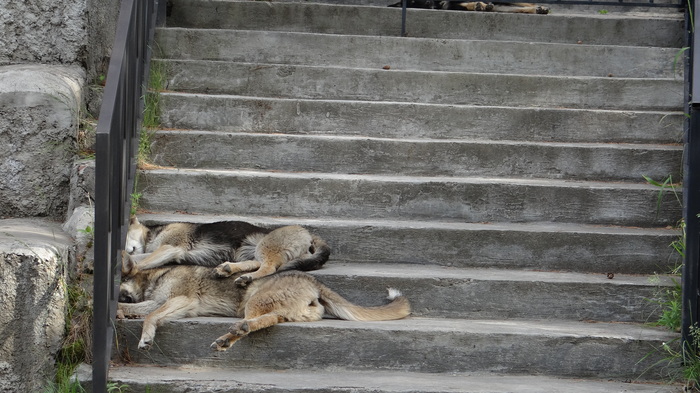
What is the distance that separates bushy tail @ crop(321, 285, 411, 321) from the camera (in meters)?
4.66

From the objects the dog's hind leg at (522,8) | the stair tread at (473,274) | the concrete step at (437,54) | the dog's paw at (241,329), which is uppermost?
the dog's hind leg at (522,8)

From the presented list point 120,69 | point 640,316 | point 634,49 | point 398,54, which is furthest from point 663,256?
point 120,69

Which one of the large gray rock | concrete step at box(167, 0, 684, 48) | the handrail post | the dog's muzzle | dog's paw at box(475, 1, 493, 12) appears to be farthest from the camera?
dog's paw at box(475, 1, 493, 12)

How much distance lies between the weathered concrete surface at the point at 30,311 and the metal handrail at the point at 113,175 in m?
0.30

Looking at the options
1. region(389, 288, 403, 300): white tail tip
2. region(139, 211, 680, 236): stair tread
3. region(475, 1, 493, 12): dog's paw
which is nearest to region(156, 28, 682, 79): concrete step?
region(475, 1, 493, 12): dog's paw

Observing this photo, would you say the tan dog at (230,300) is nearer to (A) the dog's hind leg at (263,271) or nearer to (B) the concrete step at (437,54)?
(A) the dog's hind leg at (263,271)

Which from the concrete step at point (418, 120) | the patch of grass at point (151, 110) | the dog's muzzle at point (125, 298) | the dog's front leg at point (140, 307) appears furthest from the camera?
the concrete step at point (418, 120)

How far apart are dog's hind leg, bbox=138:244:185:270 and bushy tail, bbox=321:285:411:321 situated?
102 cm

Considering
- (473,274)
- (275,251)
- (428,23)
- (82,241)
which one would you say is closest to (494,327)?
(473,274)

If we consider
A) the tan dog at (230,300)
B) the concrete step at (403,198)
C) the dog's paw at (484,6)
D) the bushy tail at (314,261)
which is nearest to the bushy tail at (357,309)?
the tan dog at (230,300)

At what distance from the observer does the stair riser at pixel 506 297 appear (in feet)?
16.0

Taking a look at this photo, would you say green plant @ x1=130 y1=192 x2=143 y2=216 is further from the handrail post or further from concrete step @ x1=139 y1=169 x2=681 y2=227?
the handrail post

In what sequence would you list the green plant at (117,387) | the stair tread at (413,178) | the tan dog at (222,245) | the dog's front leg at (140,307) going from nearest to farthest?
the green plant at (117,387), the dog's front leg at (140,307), the tan dog at (222,245), the stair tread at (413,178)

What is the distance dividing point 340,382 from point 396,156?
210cm
